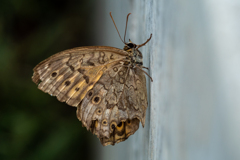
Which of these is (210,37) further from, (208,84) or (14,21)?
(14,21)

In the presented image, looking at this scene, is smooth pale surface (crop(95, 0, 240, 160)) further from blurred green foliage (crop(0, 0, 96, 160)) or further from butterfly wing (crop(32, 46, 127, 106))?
blurred green foliage (crop(0, 0, 96, 160))

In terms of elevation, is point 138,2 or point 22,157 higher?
point 138,2

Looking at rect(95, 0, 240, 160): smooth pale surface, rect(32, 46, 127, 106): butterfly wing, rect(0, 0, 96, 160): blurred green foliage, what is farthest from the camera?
rect(0, 0, 96, 160): blurred green foliage

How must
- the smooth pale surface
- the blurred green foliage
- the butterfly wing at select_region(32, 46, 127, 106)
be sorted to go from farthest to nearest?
the blurred green foliage → the butterfly wing at select_region(32, 46, 127, 106) → the smooth pale surface

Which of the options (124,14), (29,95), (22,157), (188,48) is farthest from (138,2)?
(22,157)

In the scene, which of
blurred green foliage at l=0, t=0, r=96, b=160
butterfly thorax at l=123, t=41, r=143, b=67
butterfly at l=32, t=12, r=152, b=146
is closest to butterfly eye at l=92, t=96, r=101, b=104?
butterfly at l=32, t=12, r=152, b=146

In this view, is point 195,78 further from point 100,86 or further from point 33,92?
point 33,92
